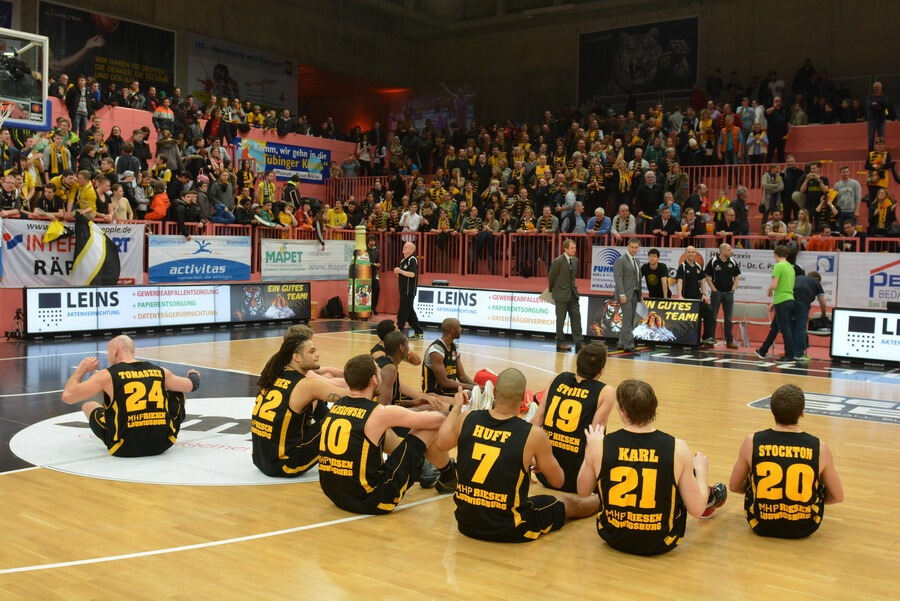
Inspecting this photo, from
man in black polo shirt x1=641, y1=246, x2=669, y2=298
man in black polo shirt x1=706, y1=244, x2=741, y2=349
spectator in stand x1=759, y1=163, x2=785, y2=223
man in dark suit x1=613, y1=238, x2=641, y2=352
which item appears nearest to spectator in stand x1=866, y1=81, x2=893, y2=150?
spectator in stand x1=759, y1=163, x2=785, y2=223

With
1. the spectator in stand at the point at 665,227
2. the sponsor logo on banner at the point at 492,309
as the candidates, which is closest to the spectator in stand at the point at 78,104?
the sponsor logo on banner at the point at 492,309

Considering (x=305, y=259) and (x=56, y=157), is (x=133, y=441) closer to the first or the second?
(x=56, y=157)

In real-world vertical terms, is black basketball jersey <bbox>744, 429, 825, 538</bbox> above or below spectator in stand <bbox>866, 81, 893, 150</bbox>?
below

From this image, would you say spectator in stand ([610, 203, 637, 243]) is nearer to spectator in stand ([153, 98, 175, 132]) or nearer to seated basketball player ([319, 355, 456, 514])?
spectator in stand ([153, 98, 175, 132])

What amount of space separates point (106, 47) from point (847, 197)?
24352 millimetres

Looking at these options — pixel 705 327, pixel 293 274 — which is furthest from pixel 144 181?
pixel 705 327

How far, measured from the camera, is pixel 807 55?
98.6ft

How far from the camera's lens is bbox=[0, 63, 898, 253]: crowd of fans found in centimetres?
1975

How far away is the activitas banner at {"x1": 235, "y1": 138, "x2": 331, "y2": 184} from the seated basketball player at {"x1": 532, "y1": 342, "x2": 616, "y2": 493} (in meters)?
23.1

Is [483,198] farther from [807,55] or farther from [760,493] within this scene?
[760,493]

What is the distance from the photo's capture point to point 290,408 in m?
7.12

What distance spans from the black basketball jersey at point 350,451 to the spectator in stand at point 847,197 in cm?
1731

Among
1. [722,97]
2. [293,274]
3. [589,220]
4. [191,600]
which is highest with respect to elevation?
[722,97]

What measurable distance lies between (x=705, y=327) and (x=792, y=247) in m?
2.66
